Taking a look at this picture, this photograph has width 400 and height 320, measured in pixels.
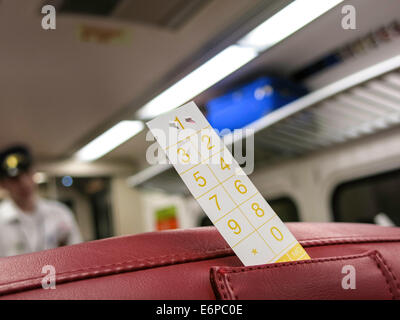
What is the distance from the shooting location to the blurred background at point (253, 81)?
6.06 feet

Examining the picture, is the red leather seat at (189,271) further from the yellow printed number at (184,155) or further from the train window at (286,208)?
the train window at (286,208)

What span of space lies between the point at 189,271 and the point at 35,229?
271cm

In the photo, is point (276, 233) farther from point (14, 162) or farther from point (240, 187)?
point (14, 162)

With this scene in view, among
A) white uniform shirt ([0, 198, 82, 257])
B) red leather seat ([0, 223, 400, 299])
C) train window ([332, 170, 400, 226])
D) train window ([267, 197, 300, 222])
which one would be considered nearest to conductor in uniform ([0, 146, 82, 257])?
white uniform shirt ([0, 198, 82, 257])

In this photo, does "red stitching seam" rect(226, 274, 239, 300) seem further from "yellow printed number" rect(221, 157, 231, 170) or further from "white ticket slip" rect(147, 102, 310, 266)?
"yellow printed number" rect(221, 157, 231, 170)

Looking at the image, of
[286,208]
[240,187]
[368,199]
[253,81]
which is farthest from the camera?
[286,208]

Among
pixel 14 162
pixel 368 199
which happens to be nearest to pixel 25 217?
pixel 14 162

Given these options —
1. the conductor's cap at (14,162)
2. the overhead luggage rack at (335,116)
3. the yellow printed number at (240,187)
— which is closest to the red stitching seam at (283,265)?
the yellow printed number at (240,187)

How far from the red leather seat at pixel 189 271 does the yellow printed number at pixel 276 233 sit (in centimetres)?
4

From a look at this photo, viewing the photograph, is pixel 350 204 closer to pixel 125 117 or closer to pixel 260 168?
pixel 260 168

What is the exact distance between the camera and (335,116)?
7.45ft

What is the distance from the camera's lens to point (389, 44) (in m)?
2.27

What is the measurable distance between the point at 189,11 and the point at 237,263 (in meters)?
2.18

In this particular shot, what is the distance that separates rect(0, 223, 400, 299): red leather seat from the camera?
1.43 ft
